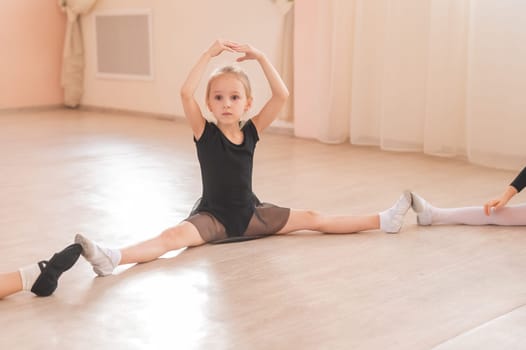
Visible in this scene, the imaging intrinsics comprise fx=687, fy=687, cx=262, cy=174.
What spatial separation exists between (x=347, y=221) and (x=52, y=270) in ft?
2.92

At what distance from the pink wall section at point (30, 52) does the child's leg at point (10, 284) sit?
4337mm

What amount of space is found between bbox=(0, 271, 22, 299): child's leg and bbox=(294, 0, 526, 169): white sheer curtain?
7.45 feet

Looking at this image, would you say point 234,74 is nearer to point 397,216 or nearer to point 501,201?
point 397,216

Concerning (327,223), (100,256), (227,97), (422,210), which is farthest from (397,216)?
(100,256)

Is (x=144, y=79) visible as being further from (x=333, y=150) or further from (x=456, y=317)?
(x=456, y=317)

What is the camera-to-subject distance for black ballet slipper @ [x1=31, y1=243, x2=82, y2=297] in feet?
5.02

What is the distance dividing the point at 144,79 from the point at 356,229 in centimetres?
347

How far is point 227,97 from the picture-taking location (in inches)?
73.9

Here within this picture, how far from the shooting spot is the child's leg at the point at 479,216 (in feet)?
6.90

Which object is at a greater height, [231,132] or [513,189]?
[231,132]

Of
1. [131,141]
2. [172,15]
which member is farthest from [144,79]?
[131,141]

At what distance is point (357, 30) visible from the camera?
3631 mm

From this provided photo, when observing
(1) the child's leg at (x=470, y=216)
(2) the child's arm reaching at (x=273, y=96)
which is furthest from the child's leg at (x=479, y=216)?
(2) the child's arm reaching at (x=273, y=96)

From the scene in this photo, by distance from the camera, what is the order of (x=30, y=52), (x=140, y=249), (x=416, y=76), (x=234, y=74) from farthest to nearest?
(x=30, y=52) → (x=416, y=76) → (x=234, y=74) → (x=140, y=249)
